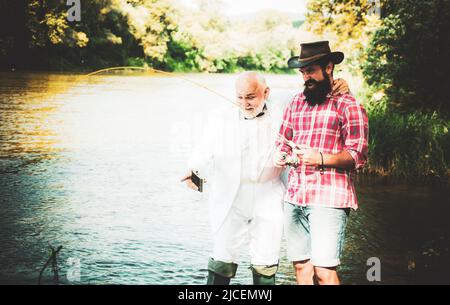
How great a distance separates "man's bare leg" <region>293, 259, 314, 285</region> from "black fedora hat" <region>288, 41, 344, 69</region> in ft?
3.48


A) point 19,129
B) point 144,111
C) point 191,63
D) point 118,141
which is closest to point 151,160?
point 118,141

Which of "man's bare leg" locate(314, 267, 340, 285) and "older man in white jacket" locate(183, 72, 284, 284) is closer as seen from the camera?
"man's bare leg" locate(314, 267, 340, 285)

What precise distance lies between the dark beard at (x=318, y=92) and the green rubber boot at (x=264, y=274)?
97cm

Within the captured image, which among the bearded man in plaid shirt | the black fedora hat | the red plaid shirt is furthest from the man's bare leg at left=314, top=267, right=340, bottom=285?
the black fedora hat

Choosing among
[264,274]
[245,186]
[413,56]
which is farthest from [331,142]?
[413,56]

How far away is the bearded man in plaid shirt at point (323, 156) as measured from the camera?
3.24 metres

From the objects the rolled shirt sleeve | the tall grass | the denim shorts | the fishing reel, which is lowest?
the tall grass

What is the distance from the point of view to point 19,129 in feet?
49.5

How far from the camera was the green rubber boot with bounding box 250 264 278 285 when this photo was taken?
11.9 ft

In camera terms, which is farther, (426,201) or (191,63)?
(191,63)

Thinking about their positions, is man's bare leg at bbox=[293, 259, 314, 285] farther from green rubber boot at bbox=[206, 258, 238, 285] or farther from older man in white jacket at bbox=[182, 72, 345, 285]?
green rubber boot at bbox=[206, 258, 238, 285]

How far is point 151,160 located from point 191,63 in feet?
98.9

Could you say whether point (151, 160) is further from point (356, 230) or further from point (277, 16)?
point (277, 16)
